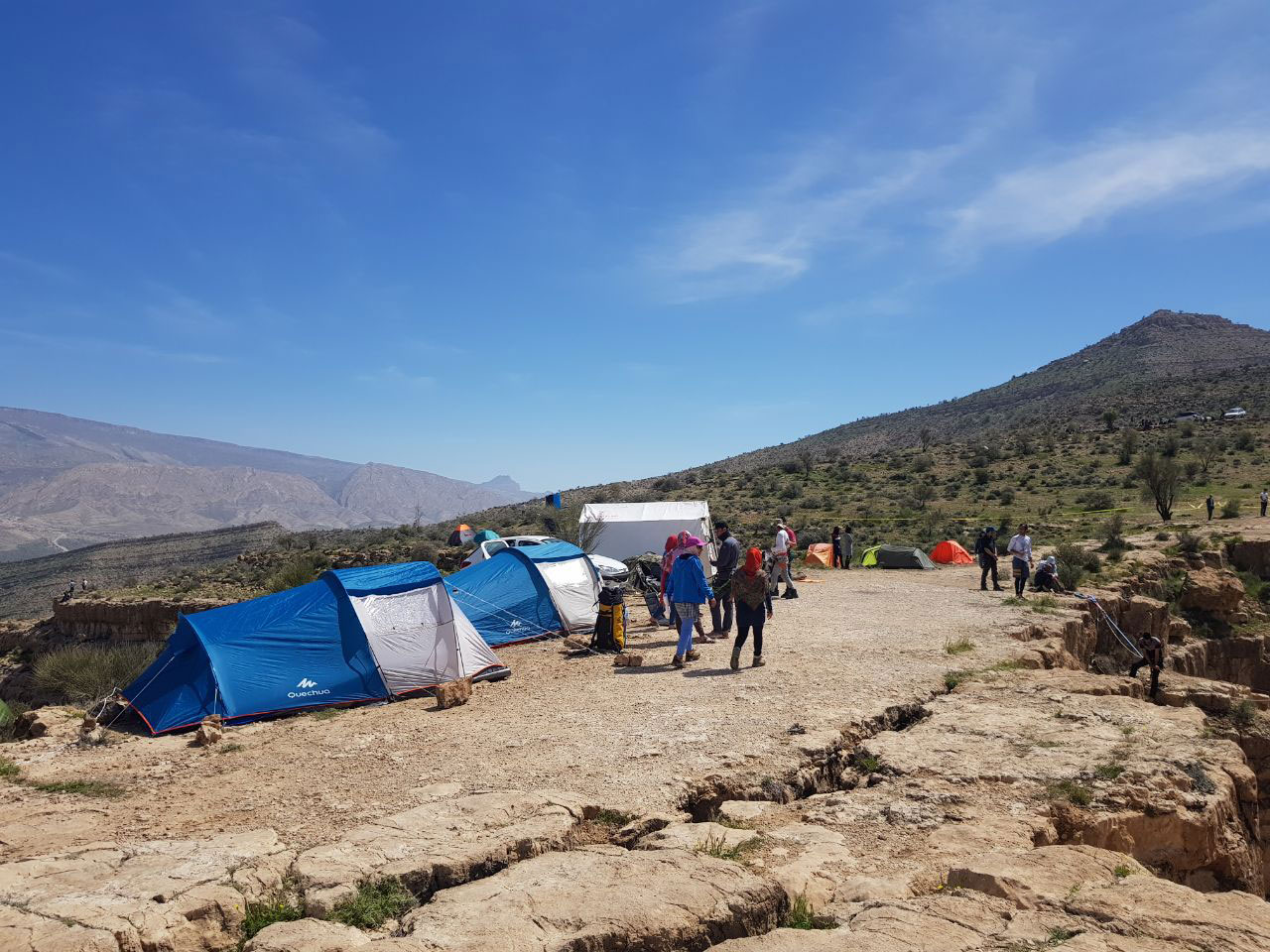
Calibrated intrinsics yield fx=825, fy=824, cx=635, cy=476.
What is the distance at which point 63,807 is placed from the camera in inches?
266

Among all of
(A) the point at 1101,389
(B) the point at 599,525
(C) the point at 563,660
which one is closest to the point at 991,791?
(C) the point at 563,660

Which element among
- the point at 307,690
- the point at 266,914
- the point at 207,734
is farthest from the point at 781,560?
the point at 266,914

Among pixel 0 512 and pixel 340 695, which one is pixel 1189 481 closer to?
pixel 340 695

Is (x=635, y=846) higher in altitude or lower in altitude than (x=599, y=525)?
lower

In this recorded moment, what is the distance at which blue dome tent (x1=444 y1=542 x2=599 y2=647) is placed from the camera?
45.6 ft

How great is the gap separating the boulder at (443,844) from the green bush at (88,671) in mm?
10539

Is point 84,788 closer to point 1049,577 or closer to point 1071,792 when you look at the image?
point 1071,792

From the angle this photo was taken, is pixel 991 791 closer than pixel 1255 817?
Yes

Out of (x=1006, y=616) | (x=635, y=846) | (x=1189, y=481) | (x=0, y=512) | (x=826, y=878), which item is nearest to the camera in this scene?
(x=826, y=878)

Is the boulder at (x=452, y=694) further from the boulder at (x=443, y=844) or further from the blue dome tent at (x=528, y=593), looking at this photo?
the boulder at (x=443, y=844)

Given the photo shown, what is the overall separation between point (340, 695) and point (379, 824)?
4.81 metres

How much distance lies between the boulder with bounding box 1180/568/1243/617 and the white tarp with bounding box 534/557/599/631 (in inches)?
614

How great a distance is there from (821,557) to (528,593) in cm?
1383

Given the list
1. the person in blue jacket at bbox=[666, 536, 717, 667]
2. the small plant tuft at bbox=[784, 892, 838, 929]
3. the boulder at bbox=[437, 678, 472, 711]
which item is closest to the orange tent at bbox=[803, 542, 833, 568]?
the person in blue jacket at bbox=[666, 536, 717, 667]
